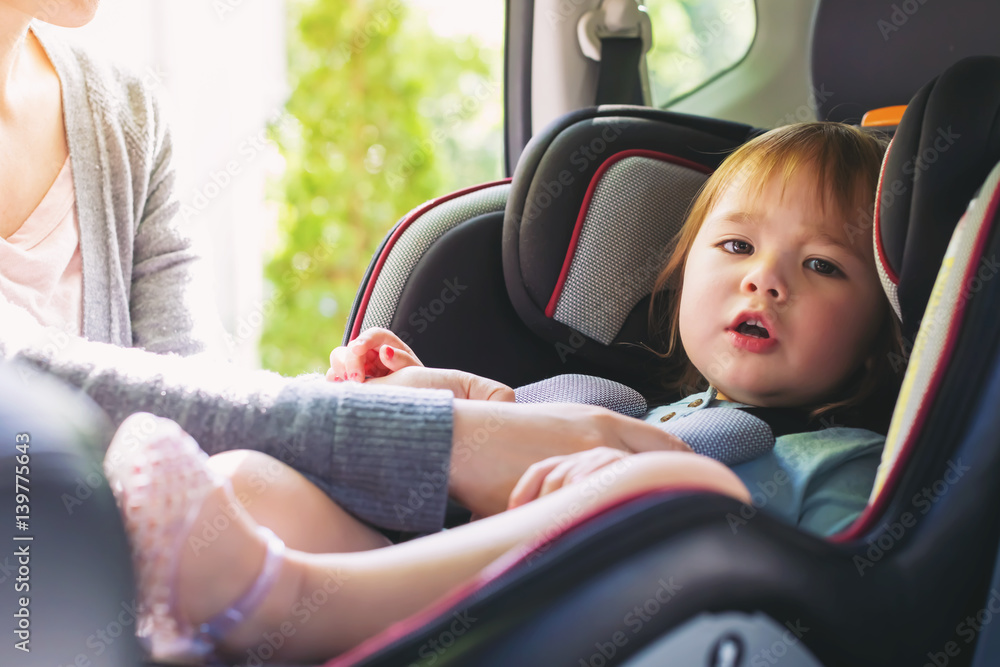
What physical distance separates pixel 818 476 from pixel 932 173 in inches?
12.1

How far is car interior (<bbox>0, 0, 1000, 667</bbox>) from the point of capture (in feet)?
1.63

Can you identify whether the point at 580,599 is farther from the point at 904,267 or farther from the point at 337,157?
the point at 337,157

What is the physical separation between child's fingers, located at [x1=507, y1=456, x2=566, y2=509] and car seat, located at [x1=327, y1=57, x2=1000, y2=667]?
0.41ft

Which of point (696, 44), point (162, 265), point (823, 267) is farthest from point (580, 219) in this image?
point (696, 44)

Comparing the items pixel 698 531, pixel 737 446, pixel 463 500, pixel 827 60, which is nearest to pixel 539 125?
pixel 827 60


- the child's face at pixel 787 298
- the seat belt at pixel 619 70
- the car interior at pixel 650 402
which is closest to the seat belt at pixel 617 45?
the seat belt at pixel 619 70

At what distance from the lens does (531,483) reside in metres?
0.68

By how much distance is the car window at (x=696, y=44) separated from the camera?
1749 mm

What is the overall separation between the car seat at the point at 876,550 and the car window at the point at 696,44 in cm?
98

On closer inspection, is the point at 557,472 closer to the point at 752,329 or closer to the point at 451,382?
the point at 451,382

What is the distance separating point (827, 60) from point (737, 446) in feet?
3.32

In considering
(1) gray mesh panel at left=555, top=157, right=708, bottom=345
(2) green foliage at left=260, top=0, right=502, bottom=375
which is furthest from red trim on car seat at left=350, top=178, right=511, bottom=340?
(2) green foliage at left=260, top=0, right=502, bottom=375

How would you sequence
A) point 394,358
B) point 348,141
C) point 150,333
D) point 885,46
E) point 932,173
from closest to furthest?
point 932,173, point 394,358, point 150,333, point 885,46, point 348,141

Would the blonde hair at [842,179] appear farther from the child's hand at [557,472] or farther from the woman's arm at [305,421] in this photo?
the woman's arm at [305,421]
